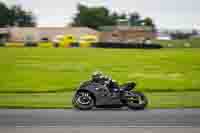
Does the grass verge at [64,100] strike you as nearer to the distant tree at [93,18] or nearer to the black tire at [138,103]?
the black tire at [138,103]

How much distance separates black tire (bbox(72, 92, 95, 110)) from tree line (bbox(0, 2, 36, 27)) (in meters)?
32.7

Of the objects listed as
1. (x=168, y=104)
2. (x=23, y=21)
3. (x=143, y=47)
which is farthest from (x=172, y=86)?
(x=23, y=21)

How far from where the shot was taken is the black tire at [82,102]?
17.0 metres

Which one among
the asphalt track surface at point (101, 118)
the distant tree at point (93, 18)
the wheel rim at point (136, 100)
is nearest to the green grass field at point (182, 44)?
the distant tree at point (93, 18)

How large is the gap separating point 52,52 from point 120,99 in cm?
2237

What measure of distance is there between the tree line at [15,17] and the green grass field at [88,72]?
459 inches

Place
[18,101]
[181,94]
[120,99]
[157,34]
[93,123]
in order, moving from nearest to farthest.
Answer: [93,123] < [120,99] < [18,101] < [181,94] < [157,34]

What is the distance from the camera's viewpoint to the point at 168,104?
61.3ft

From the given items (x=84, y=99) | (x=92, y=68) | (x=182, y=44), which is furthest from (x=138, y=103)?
(x=182, y=44)

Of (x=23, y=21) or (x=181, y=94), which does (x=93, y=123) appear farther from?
(x=23, y=21)

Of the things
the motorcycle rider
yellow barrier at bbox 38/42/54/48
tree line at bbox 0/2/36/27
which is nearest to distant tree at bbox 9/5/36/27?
tree line at bbox 0/2/36/27

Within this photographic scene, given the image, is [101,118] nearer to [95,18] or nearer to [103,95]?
[103,95]

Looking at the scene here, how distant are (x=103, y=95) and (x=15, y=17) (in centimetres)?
3788

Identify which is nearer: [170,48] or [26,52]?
[26,52]
